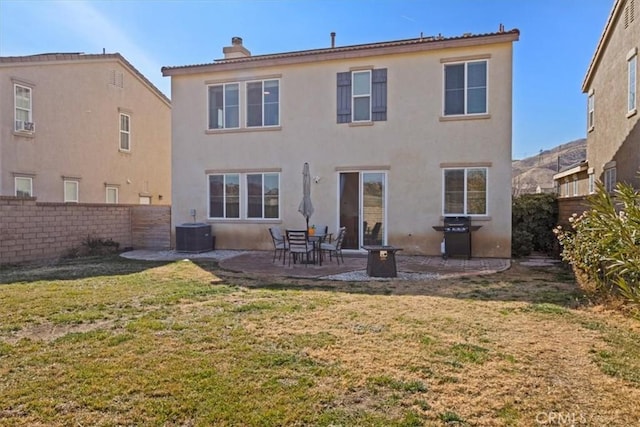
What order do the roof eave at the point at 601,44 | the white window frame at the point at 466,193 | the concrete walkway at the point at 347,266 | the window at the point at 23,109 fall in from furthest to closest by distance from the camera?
the window at the point at 23,109 < the roof eave at the point at 601,44 < the white window frame at the point at 466,193 < the concrete walkway at the point at 347,266

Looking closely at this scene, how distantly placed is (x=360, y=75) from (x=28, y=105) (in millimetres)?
12745

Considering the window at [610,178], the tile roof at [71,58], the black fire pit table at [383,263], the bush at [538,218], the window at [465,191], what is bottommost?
the black fire pit table at [383,263]

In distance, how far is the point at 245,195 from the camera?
14523 millimetres

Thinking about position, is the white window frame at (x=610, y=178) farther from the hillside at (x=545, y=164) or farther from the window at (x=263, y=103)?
the hillside at (x=545, y=164)

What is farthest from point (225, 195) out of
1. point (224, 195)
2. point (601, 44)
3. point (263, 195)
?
point (601, 44)

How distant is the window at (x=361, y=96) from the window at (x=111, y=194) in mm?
12259

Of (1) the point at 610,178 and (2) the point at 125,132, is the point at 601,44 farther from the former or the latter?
(2) the point at 125,132

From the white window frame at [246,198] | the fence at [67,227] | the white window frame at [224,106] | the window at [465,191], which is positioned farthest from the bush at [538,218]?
the fence at [67,227]

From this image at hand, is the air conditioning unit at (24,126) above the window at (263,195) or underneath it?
above

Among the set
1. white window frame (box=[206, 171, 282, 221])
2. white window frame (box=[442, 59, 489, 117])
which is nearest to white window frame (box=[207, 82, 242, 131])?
white window frame (box=[206, 171, 282, 221])

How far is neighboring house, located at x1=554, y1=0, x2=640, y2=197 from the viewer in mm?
13398

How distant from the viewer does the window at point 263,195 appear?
1420cm

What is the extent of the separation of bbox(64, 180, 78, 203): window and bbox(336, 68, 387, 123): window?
11781 mm

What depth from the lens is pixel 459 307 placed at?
6.57 meters
